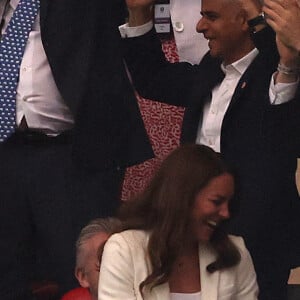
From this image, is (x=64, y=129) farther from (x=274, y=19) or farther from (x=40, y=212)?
(x=274, y=19)

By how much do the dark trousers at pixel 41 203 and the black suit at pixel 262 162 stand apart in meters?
0.41

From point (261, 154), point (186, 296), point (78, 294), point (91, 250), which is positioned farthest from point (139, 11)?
point (186, 296)

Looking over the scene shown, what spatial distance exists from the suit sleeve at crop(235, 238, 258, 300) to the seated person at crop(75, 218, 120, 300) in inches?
16.5

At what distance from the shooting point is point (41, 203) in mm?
4184

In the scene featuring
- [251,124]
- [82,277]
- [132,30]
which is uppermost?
[132,30]

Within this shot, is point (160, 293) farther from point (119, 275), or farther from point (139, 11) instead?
point (139, 11)

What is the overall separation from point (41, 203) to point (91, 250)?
313 mm

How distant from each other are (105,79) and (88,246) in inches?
23.7

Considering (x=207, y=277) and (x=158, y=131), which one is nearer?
(x=207, y=277)

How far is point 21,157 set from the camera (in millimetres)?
4184

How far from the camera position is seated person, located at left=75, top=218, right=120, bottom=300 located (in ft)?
12.9

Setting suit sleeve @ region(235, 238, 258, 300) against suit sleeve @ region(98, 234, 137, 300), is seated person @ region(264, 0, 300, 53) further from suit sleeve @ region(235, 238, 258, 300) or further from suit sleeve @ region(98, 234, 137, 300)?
suit sleeve @ region(98, 234, 137, 300)

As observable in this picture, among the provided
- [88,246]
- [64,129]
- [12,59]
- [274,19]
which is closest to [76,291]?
[88,246]

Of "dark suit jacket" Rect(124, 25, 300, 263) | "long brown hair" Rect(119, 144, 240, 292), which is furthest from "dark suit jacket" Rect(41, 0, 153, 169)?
"long brown hair" Rect(119, 144, 240, 292)
